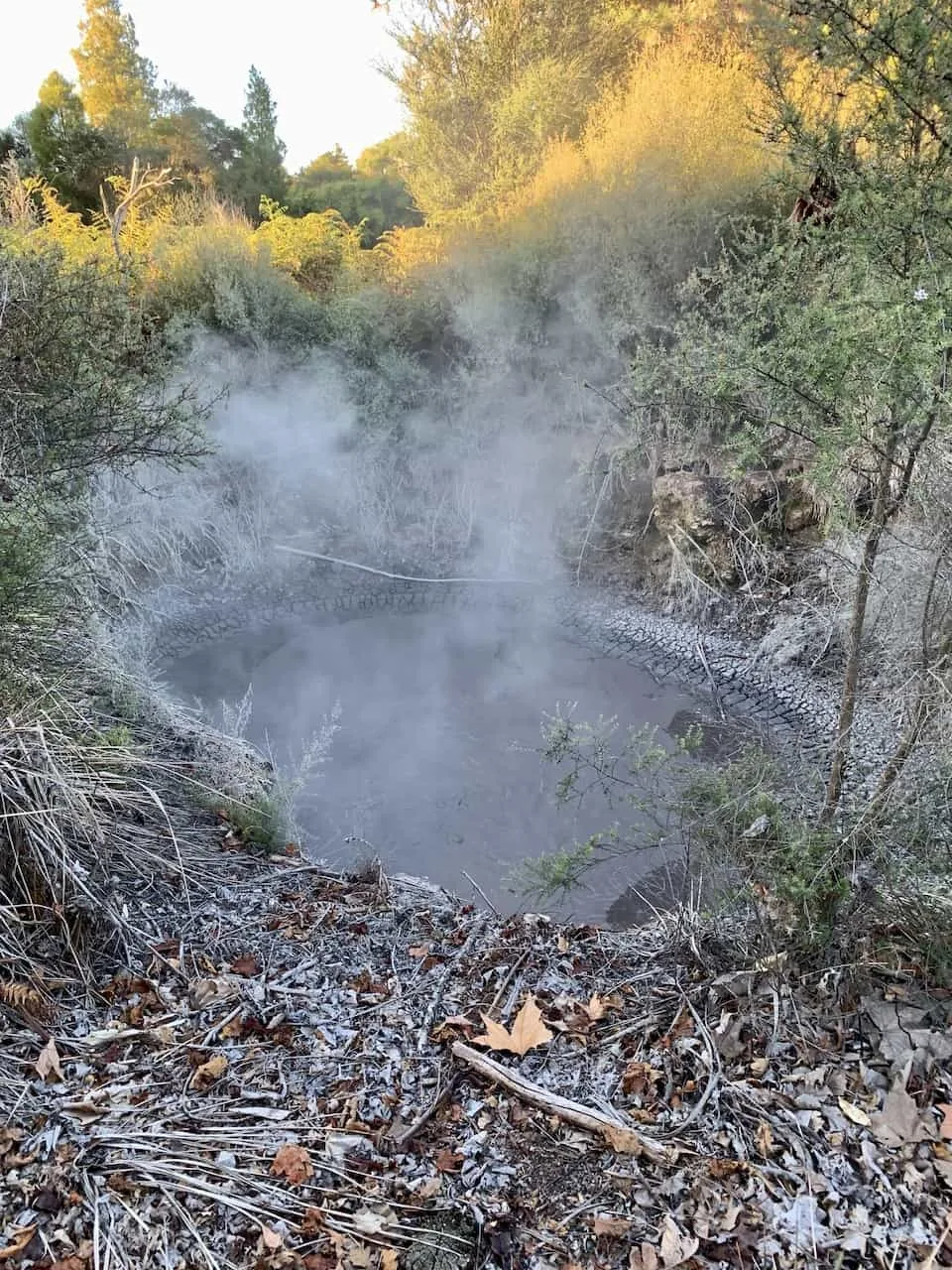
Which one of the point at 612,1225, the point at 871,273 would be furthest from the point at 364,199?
the point at 612,1225

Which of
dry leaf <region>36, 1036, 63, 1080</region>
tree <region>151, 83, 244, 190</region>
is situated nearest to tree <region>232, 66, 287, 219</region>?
tree <region>151, 83, 244, 190</region>

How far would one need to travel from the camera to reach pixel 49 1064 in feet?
5.99

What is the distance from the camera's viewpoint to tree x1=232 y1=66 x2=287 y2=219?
1498cm

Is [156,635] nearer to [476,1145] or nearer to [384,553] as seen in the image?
[384,553]

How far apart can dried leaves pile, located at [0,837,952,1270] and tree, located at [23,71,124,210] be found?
46.5ft

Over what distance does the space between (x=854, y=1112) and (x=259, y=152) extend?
1848 cm

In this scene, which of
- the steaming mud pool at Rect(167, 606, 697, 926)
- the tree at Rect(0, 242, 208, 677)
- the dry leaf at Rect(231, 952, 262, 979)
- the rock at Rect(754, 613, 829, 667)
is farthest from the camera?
the rock at Rect(754, 613, 829, 667)

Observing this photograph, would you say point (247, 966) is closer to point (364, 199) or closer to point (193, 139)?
point (364, 199)

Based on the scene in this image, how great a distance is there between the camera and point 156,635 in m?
6.88

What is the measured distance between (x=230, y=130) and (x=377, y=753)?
16.6 meters

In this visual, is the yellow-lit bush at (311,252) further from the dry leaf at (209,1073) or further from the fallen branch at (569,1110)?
the fallen branch at (569,1110)

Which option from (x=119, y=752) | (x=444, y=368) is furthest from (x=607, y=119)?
(x=119, y=752)

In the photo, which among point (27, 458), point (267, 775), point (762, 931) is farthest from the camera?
point (267, 775)

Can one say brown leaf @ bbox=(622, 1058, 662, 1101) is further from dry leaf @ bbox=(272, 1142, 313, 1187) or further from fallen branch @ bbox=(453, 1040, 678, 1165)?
dry leaf @ bbox=(272, 1142, 313, 1187)
